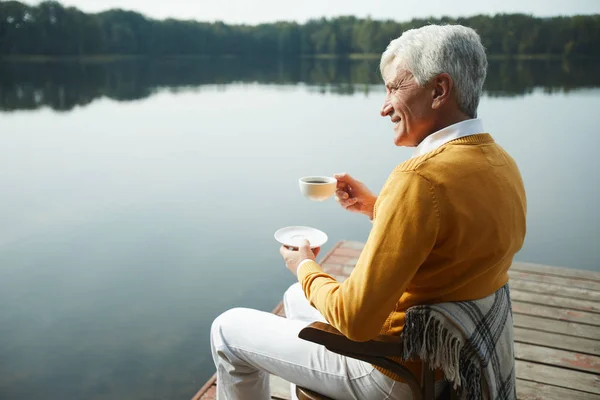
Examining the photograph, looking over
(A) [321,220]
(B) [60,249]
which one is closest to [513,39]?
(A) [321,220]

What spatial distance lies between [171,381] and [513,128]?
13.6 meters

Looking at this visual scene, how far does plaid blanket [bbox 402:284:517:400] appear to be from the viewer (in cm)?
127

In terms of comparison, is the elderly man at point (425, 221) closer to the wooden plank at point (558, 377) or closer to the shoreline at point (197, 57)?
the wooden plank at point (558, 377)

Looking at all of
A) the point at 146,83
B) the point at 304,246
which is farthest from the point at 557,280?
the point at 146,83

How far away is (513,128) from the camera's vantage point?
14.9 m

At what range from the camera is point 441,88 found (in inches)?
50.5

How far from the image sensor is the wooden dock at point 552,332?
231 centimetres

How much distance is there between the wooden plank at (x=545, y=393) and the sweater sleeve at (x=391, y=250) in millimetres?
1357

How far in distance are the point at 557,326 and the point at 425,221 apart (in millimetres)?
2049

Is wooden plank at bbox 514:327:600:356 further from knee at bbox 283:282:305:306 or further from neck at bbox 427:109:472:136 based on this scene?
neck at bbox 427:109:472:136

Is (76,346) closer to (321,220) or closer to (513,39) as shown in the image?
(321,220)

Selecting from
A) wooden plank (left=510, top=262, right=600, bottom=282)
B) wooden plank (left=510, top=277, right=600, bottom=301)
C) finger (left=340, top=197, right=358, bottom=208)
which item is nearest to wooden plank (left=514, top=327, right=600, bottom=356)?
wooden plank (left=510, top=277, right=600, bottom=301)

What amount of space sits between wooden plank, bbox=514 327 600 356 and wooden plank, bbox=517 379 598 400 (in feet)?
1.16

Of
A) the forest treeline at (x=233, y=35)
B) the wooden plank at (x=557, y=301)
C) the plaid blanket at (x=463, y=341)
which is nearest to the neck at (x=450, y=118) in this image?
the plaid blanket at (x=463, y=341)
